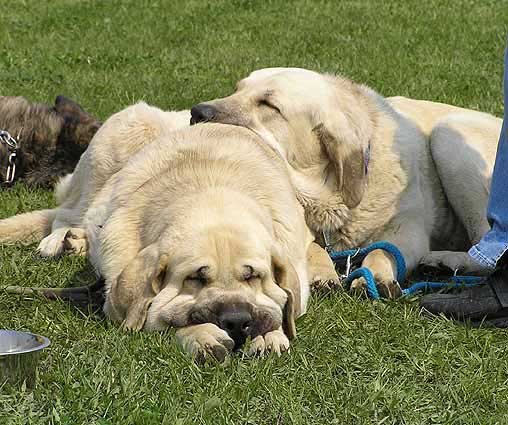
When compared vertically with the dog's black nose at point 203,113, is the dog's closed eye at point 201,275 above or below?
above

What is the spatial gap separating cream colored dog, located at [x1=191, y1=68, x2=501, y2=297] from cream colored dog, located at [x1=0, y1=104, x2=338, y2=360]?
252 millimetres

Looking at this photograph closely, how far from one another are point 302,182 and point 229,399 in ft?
7.23

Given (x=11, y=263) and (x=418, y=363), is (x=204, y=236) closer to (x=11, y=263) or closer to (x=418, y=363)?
(x=418, y=363)

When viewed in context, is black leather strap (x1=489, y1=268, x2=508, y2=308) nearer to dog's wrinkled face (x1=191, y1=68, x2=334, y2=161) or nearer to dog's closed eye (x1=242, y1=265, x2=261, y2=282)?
dog's wrinkled face (x1=191, y1=68, x2=334, y2=161)

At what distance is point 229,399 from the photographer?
138 inches

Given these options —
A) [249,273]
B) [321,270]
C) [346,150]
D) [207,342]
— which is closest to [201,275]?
[249,273]

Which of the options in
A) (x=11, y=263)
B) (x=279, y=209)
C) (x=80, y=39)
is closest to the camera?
(x=279, y=209)

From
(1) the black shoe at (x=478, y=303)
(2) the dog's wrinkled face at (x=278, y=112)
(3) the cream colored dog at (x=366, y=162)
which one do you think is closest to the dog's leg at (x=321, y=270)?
(3) the cream colored dog at (x=366, y=162)

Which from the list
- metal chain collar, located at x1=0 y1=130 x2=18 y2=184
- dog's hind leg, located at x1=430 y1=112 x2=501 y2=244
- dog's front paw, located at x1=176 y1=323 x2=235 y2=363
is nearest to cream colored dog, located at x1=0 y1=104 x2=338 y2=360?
dog's front paw, located at x1=176 y1=323 x2=235 y2=363

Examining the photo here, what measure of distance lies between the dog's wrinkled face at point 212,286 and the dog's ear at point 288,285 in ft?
0.14

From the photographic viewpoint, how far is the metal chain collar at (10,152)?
296 inches

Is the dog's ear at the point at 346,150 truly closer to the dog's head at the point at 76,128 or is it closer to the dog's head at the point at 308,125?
the dog's head at the point at 308,125

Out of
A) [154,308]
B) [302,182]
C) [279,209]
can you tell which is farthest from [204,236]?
[302,182]

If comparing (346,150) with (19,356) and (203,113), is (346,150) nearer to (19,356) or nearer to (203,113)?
(203,113)
